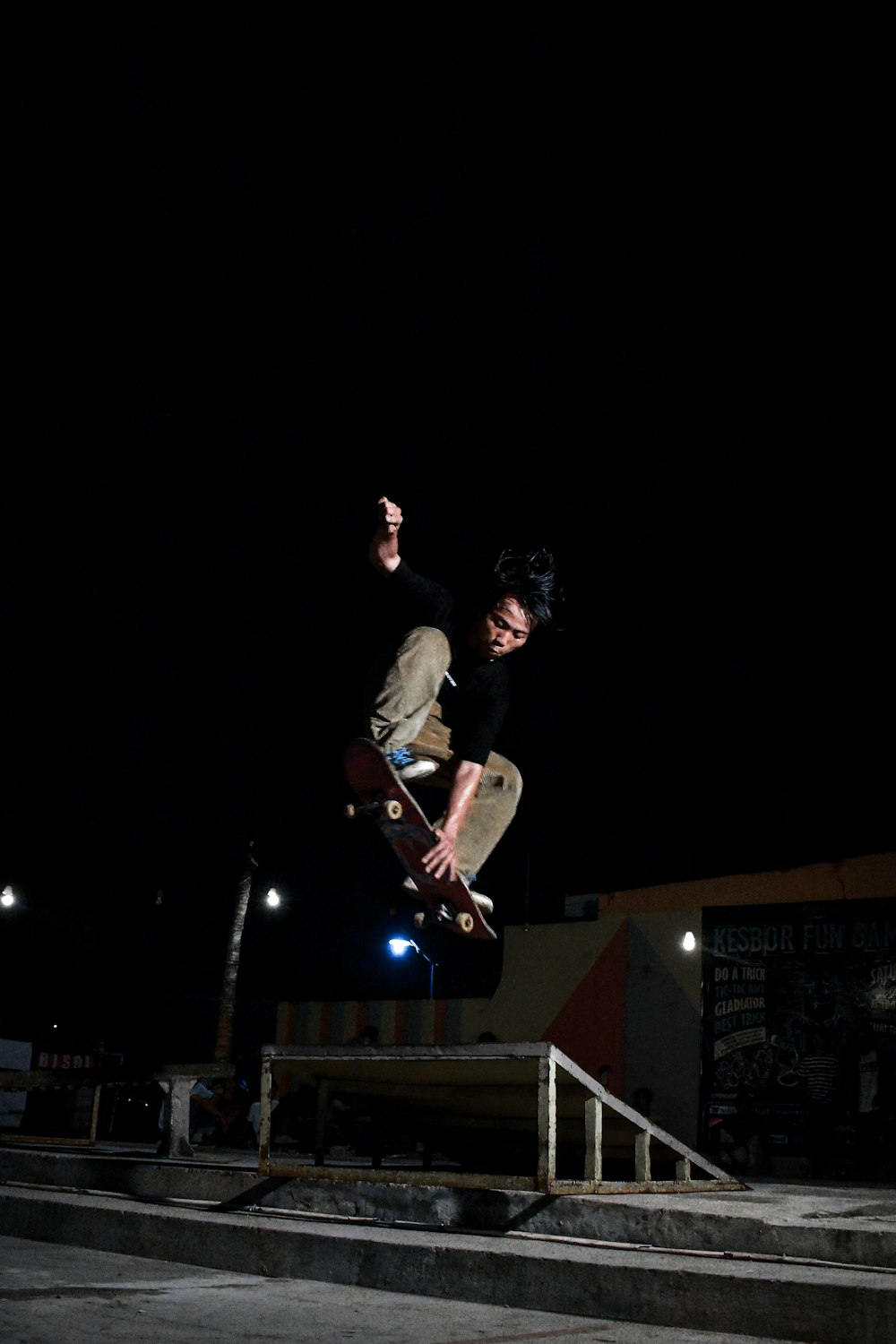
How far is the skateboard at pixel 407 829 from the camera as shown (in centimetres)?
633

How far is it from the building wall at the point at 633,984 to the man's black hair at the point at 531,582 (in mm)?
9810

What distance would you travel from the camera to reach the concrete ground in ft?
14.4

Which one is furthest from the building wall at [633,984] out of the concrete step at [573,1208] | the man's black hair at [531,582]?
the man's black hair at [531,582]

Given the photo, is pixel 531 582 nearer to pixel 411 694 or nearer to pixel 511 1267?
pixel 411 694

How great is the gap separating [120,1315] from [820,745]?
47.8ft

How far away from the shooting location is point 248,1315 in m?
4.93

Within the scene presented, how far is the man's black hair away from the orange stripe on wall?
11445 mm

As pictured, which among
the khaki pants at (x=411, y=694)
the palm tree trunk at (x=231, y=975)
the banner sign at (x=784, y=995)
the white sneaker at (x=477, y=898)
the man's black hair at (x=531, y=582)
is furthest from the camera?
the palm tree trunk at (x=231, y=975)

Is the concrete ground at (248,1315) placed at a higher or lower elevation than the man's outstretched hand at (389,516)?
lower

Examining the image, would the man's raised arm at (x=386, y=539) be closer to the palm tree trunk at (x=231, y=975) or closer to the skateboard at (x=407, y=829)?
the skateboard at (x=407, y=829)

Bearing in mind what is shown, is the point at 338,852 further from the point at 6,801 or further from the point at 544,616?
the point at 544,616

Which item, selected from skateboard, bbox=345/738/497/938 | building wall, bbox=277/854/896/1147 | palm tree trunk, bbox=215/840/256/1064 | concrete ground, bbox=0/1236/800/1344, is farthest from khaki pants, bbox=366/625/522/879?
palm tree trunk, bbox=215/840/256/1064

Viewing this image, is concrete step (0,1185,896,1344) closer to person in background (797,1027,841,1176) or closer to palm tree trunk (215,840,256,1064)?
person in background (797,1027,841,1176)

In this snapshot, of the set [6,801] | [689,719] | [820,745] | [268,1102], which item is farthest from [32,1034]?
[268,1102]
